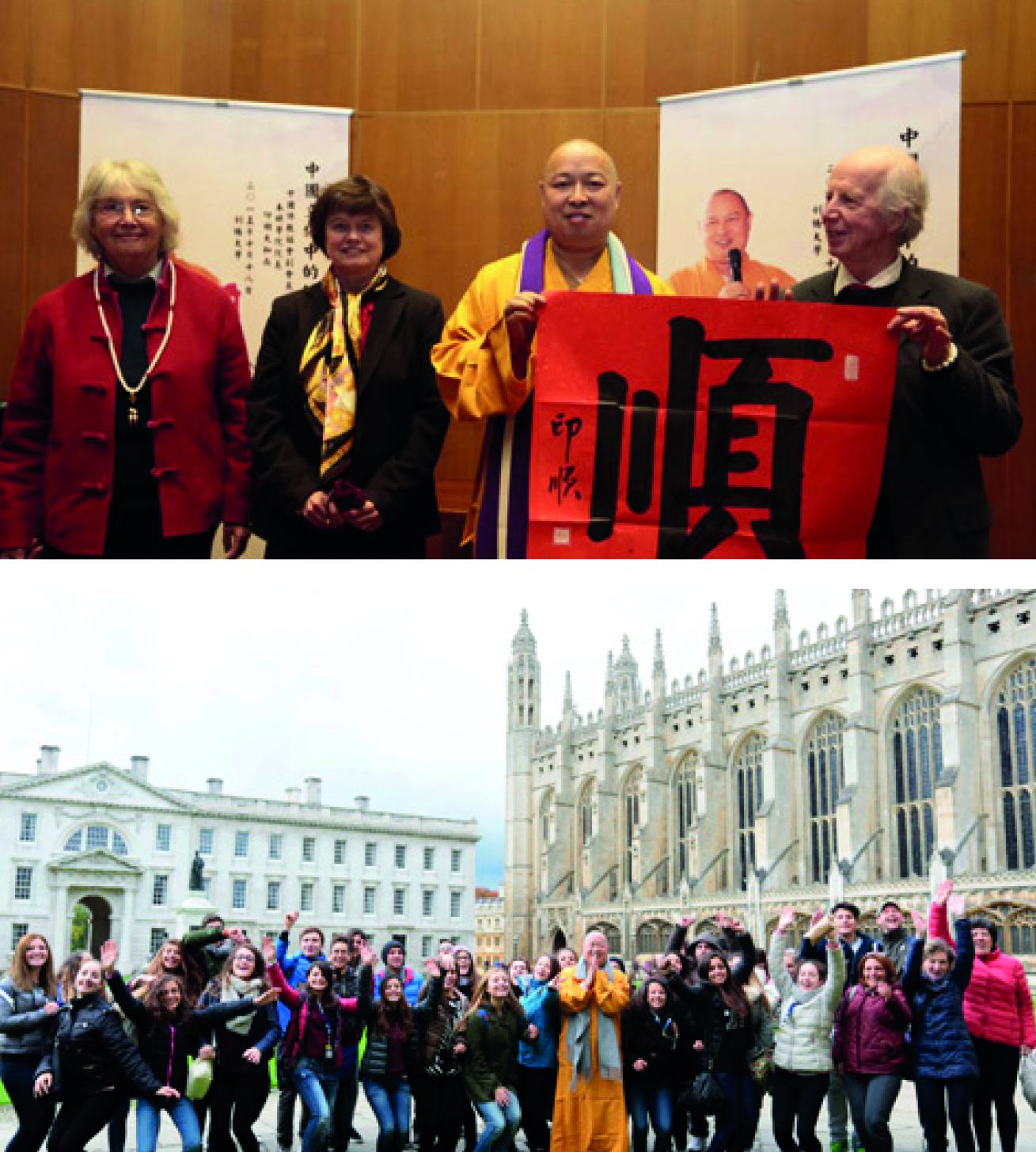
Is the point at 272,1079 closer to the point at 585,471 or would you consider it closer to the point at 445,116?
the point at 585,471

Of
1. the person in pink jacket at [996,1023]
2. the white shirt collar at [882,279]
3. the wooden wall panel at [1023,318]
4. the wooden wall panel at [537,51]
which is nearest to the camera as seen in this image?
the white shirt collar at [882,279]

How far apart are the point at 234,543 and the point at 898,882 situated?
128 inches

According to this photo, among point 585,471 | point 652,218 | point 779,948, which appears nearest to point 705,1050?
point 779,948

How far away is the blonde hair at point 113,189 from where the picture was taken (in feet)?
20.6

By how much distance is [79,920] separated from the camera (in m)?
6.64

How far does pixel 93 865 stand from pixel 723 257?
501cm

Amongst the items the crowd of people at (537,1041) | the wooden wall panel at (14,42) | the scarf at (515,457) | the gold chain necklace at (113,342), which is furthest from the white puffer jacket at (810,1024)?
the wooden wall panel at (14,42)

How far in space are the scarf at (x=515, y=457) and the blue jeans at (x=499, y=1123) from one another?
2332 millimetres

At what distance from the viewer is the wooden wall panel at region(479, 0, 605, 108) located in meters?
10.2

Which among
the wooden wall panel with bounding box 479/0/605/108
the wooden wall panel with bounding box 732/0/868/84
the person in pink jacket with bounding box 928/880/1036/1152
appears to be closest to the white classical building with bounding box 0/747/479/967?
the person in pink jacket with bounding box 928/880/1036/1152

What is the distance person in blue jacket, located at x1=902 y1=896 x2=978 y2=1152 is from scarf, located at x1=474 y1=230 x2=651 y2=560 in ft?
7.93

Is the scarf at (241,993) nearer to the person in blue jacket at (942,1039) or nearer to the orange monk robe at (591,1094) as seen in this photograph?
the orange monk robe at (591,1094)

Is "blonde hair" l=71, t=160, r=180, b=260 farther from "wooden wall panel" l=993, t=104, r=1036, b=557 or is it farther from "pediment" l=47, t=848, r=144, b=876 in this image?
"wooden wall panel" l=993, t=104, r=1036, b=557

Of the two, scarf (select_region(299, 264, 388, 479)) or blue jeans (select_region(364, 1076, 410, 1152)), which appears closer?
scarf (select_region(299, 264, 388, 479))
